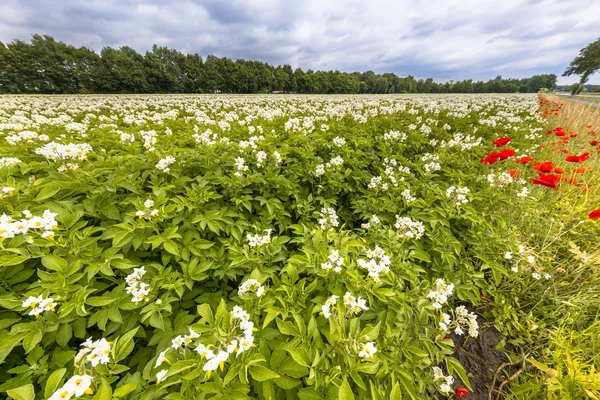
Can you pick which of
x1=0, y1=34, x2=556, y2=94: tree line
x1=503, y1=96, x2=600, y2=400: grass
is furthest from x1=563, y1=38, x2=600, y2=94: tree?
x1=503, y1=96, x2=600, y2=400: grass

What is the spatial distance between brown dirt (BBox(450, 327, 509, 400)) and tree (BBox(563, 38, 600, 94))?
243ft

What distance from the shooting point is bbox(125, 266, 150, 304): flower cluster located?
1690 mm

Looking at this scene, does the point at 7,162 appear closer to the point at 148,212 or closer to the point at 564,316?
the point at 148,212

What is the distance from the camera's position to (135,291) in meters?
1.71

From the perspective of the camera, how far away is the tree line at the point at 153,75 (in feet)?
129

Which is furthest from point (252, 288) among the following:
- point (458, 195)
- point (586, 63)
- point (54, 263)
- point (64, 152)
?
point (586, 63)

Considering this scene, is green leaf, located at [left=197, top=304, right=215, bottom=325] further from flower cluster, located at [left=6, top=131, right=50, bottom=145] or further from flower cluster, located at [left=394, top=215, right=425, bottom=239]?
flower cluster, located at [left=6, top=131, right=50, bottom=145]

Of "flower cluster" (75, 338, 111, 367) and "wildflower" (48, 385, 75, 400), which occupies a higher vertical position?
"wildflower" (48, 385, 75, 400)

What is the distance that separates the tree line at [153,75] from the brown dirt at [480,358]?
186 ft

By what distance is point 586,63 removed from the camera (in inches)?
1758

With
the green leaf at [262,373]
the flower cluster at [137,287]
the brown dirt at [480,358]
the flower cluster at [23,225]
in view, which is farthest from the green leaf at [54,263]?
the brown dirt at [480,358]

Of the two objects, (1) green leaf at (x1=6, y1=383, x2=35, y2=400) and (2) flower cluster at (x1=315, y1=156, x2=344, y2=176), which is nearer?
(1) green leaf at (x1=6, y1=383, x2=35, y2=400)

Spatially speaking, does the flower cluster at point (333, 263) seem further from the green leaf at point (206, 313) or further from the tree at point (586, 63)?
the tree at point (586, 63)

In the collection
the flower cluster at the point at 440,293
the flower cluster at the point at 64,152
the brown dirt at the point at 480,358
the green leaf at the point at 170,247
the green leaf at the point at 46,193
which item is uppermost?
the flower cluster at the point at 64,152
